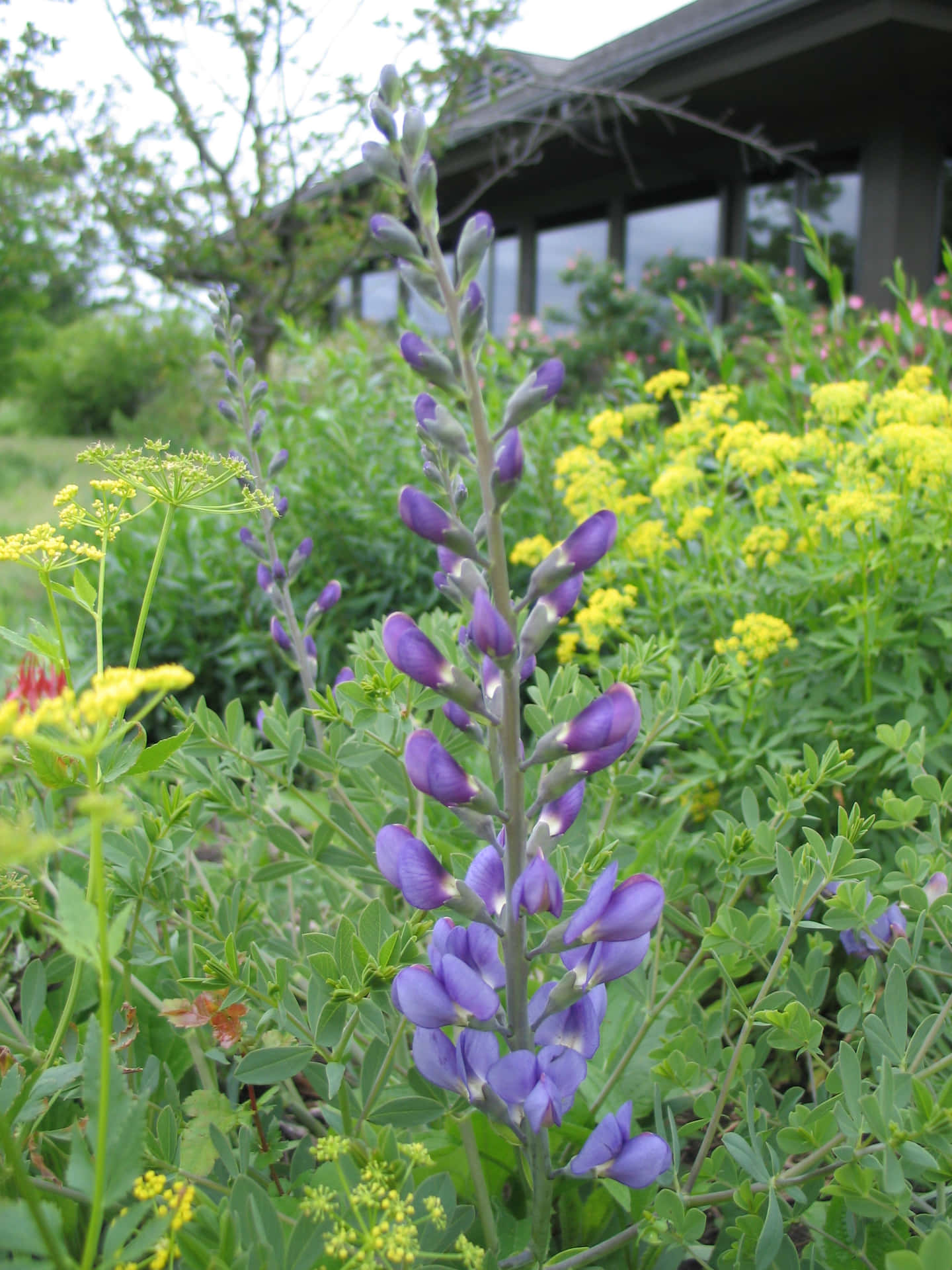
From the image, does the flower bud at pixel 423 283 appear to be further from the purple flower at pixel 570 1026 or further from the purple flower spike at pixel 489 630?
the purple flower at pixel 570 1026

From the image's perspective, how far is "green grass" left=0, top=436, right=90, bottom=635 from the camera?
6.17 meters

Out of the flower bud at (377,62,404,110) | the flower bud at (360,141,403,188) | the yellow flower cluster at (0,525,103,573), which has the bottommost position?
the yellow flower cluster at (0,525,103,573)

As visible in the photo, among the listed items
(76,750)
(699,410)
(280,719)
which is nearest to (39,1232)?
(76,750)

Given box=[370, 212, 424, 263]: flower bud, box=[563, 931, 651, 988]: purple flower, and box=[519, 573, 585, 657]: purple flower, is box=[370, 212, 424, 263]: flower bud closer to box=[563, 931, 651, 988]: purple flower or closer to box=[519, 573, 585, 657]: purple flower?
box=[519, 573, 585, 657]: purple flower

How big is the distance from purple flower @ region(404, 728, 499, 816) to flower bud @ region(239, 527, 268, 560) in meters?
1.29

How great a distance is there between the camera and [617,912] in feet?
3.00

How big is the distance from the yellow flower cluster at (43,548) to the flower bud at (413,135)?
56 cm

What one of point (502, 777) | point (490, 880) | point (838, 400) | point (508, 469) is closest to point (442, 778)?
point (502, 777)

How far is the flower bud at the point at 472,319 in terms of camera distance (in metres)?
0.89

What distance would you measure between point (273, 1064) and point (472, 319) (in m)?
0.81

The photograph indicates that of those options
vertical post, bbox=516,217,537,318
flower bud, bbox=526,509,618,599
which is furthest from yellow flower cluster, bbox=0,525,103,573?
vertical post, bbox=516,217,537,318

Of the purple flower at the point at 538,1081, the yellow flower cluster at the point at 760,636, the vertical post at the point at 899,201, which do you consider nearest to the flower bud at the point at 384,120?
the purple flower at the point at 538,1081

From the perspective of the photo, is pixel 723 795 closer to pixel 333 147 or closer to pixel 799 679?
pixel 799 679

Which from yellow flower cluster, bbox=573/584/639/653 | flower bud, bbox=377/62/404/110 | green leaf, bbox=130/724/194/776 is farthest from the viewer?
yellow flower cluster, bbox=573/584/639/653
